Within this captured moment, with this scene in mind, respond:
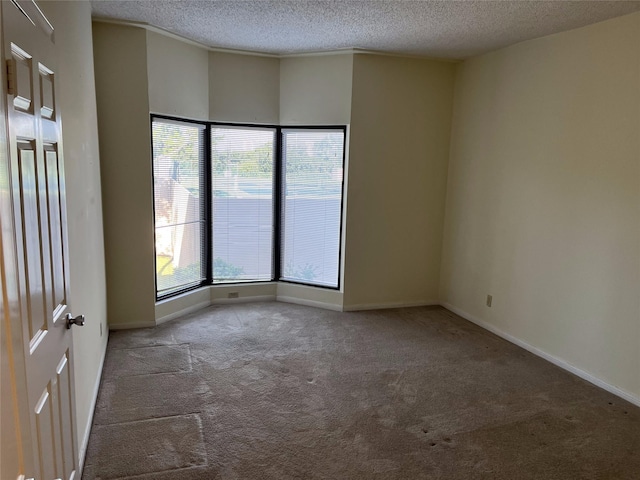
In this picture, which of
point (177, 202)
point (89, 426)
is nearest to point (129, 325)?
point (177, 202)

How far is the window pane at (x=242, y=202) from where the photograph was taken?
4.83 meters

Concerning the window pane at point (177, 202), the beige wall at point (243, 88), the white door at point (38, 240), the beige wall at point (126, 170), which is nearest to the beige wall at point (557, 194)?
the beige wall at point (243, 88)

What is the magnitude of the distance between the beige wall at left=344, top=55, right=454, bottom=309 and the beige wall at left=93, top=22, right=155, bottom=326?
1979 millimetres

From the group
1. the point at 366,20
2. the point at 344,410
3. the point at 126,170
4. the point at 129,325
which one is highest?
the point at 366,20

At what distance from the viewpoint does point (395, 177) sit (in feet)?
15.9

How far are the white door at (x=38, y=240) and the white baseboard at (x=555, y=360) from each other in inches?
136

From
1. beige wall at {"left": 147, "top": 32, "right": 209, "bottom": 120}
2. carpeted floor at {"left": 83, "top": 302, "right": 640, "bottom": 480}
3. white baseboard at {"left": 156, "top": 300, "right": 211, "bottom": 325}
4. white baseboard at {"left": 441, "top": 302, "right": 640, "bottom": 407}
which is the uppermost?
beige wall at {"left": 147, "top": 32, "right": 209, "bottom": 120}

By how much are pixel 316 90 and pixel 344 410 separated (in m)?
3.18

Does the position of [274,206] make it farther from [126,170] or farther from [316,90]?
[126,170]

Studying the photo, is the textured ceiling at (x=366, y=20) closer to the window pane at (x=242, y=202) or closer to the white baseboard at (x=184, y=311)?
the window pane at (x=242, y=202)

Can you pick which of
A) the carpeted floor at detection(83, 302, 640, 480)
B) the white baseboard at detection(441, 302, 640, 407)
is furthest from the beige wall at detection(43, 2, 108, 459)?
the white baseboard at detection(441, 302, 640, 407)

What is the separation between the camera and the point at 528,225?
4.02 meters

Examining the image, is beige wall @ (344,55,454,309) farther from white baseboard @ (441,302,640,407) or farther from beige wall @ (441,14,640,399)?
white baseboard @ (441,302,640,407)

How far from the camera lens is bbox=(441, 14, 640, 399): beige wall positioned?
3.21 meters
